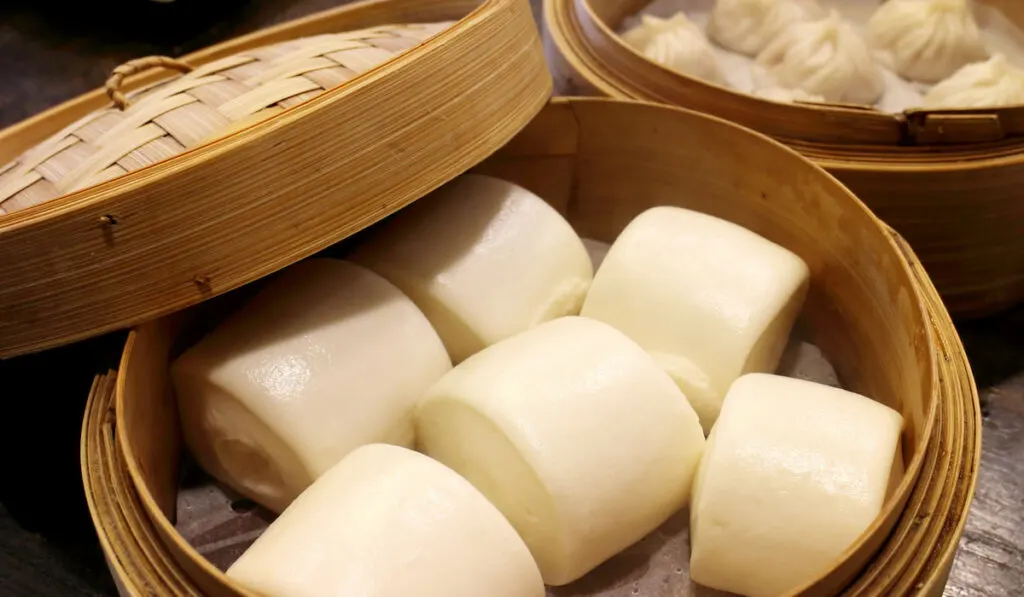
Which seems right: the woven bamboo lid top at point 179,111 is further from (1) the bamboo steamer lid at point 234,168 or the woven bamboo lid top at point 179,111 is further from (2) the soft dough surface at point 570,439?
(2) the soft dough surface at point 570,439

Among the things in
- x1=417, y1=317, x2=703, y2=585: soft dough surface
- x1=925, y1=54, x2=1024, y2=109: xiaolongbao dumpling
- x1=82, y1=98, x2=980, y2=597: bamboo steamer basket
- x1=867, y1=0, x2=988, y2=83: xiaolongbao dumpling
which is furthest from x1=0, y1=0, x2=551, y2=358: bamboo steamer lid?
x1=867, y1=0, x2=988, y2=83: xiaolongbao dumpling

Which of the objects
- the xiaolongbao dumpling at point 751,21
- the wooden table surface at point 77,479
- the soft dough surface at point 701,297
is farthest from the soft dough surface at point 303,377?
the xiaolongbao dumpling at point 751,21

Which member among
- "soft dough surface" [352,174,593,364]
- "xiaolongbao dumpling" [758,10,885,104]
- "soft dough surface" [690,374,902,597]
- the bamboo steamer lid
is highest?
the bamboo steamer lid

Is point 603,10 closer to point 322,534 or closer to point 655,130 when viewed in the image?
point 655,130

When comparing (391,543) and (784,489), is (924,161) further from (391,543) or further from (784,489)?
(391,543)

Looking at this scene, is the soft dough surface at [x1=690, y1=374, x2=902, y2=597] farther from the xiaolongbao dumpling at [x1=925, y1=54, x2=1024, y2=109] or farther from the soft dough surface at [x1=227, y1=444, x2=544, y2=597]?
the xiaolongbao dumpling at [x1=925, y1=54, x2=1024, y2=109]

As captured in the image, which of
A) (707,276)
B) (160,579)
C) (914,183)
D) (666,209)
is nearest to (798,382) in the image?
(707,276)

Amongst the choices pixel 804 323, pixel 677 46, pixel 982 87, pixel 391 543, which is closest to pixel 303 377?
pixel 391 543
